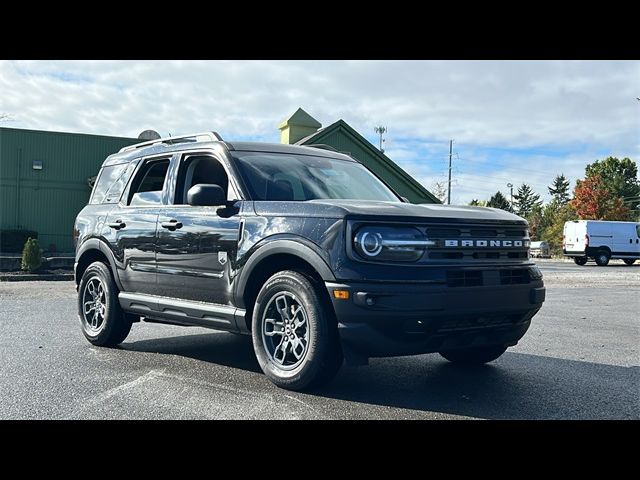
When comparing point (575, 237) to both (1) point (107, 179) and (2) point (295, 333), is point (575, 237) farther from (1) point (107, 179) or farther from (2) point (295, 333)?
(2) point (295, 333)

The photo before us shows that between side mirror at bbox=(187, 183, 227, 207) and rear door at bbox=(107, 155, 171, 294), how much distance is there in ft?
3.30

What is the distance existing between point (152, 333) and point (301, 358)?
153 inches

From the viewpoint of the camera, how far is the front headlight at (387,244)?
4.65 metres

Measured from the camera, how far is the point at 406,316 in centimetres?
454

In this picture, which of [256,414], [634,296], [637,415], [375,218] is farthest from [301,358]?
[634,296]

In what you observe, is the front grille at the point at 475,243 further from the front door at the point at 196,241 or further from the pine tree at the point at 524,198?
the pine tree at the point at 524,198

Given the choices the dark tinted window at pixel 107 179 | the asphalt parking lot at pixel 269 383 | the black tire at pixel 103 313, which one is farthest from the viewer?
the dark tinted window at pixel 107 179

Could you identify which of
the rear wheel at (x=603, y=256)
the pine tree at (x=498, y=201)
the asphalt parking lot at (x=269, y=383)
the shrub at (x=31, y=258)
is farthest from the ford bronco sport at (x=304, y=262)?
the pine tree at (x=498, y=201)

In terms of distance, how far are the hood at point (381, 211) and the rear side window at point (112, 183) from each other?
2346 millimetres

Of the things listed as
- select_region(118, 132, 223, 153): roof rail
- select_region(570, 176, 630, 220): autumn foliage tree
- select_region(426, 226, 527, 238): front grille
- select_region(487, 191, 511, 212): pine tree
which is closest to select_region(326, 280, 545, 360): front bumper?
select_region(426, 226, 527, 238): front grille

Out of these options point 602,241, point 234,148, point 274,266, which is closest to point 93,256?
point 234,148

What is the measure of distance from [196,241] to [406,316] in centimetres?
216

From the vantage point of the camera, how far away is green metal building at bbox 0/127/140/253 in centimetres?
2809
